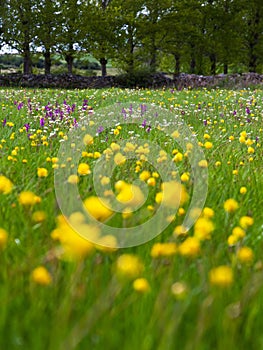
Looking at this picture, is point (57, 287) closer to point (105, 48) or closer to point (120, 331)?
point (120, 331)

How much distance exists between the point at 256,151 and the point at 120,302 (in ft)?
13.2

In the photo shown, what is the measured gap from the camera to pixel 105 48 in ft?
108

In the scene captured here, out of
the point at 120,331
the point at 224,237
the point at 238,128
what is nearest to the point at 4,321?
the point at 120,331

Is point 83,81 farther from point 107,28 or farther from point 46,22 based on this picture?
point 46,22

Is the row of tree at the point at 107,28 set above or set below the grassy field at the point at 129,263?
above

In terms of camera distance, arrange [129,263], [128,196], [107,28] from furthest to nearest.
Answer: [107,28], [128,196], [129,263]

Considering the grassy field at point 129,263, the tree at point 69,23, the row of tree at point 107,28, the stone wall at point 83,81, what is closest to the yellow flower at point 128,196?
the grassy field at point 129,263

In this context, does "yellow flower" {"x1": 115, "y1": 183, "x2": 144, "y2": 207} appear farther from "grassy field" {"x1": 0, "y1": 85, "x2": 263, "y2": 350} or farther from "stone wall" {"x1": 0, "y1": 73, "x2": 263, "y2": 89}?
"stone wall" {"x1": 0, "y1": 73, "x2": 263, "y2": 89}

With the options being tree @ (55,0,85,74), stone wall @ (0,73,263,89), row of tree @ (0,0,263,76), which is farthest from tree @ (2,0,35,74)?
stone wall @ (0,73,263,89)

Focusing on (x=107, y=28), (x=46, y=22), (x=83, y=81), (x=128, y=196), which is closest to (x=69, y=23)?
(x=46, y=22)

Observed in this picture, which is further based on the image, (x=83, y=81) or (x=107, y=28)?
(x=107, y=28)

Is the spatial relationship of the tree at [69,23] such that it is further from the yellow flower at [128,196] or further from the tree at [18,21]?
the yellow flower at [128,196]

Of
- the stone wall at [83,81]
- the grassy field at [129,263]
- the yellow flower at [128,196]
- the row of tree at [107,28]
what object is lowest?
the grassy field at [129,263]

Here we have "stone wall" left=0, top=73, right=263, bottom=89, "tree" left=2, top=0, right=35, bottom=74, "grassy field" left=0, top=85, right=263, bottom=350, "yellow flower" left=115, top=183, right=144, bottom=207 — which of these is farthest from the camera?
"tree" left=2, top=0, right=35, bottom=74
